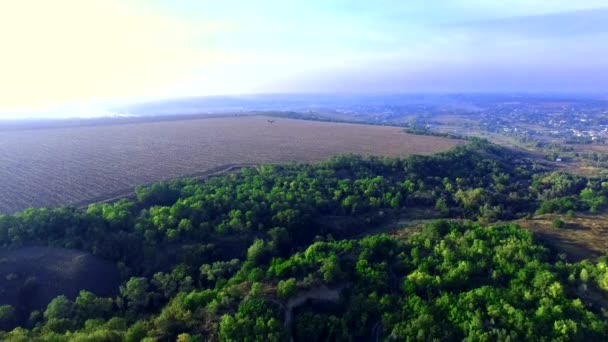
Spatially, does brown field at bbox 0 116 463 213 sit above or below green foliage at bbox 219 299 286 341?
above

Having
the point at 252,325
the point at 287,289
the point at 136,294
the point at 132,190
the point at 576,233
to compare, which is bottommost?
the point at 576,233

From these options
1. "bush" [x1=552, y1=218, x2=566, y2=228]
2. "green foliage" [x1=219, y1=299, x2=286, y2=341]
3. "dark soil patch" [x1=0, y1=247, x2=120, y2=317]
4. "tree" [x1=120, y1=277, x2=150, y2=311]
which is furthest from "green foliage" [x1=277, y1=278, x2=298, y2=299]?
"bush" [x1=552, y1=218, x2=566, y2=228]

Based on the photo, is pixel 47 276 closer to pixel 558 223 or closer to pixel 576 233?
pixel 558 223

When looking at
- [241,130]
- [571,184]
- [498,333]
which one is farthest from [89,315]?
[241,130]

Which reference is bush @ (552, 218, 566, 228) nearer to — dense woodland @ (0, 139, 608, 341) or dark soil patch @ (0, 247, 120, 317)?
dense woodland @ (0, 139, 608, 341)

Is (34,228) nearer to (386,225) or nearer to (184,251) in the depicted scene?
(184,251)

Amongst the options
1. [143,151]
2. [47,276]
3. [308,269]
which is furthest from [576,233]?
[143,151]
